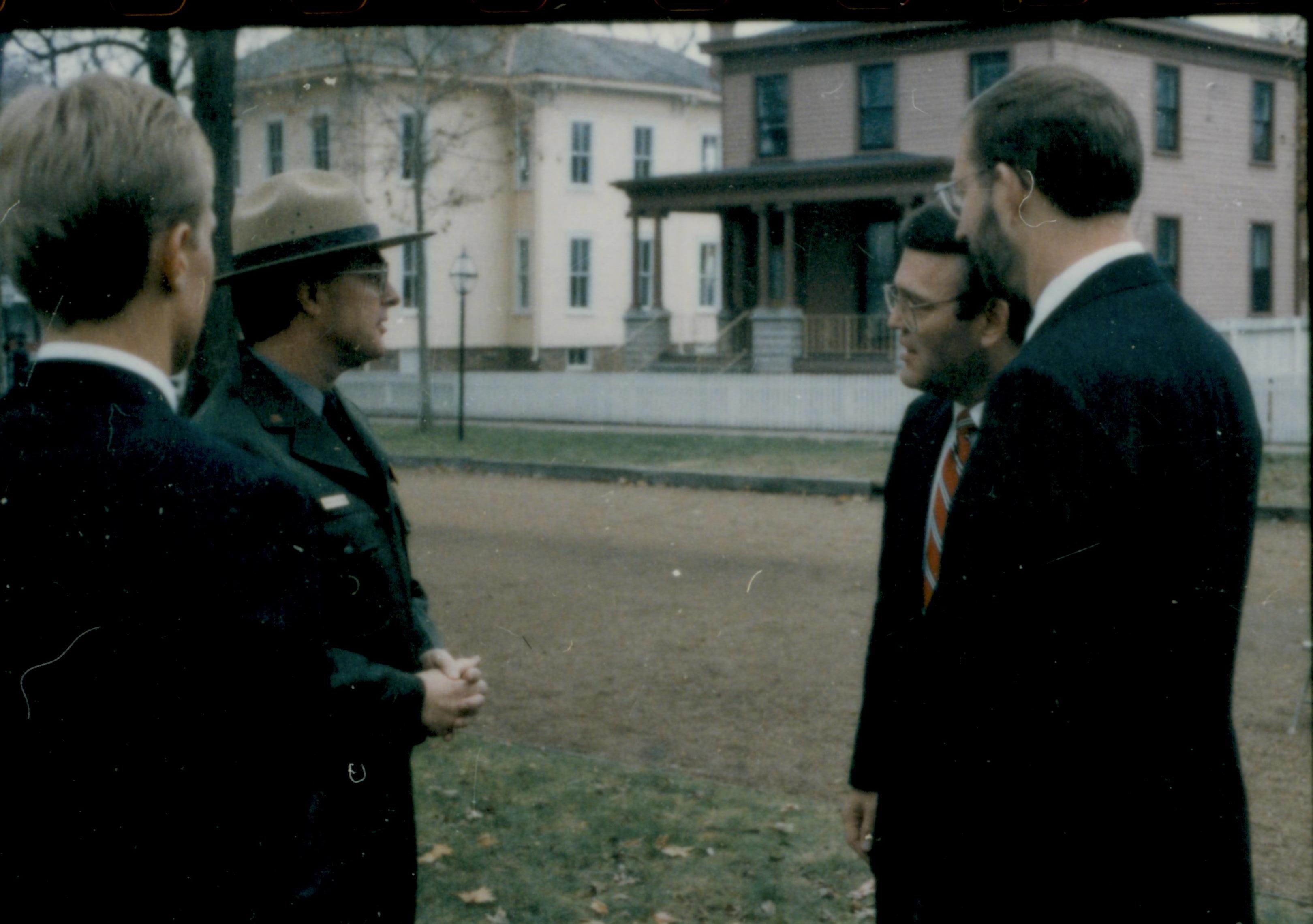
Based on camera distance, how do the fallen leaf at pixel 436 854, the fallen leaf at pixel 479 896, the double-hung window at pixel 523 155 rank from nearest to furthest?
the fallen leaf at pixel 479 896 → the fallen leaf at pixel 436 854 → the double-hung window at pixel 523 155

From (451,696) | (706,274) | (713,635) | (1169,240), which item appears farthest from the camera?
(706,274)

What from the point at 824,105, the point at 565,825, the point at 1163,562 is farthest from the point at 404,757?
the point at 824,105

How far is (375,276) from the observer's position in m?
2.82

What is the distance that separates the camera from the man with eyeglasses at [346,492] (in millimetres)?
2385

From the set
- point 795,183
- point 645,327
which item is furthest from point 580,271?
point 795,183

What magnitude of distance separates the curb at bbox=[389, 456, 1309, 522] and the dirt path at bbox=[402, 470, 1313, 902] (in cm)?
54

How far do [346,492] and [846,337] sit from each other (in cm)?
2436

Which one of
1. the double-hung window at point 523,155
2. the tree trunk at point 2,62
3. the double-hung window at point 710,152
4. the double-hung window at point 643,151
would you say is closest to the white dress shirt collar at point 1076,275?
the tree trunk at point 2,62

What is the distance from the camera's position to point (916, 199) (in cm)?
2656

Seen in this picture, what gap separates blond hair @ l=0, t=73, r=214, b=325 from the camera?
5.08 ft

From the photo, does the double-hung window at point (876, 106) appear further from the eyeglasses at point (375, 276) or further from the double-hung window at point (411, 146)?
the eyeglasses at point (375, 276)

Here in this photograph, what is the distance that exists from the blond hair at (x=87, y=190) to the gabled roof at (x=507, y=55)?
42.2ft

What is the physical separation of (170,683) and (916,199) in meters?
26.2

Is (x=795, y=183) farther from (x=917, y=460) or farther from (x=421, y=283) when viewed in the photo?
(x=917, y=460)
